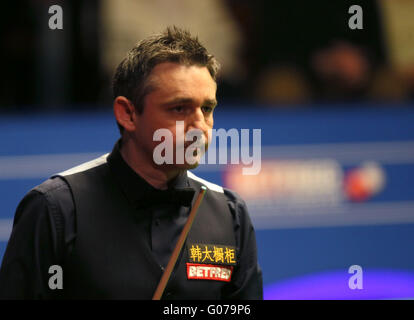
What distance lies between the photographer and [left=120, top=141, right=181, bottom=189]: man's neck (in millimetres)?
2156

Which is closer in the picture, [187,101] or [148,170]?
[187,101]

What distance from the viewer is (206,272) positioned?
2127 mm

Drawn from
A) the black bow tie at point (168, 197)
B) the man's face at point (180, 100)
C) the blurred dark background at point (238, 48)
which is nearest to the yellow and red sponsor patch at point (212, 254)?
the black bow tie at point (168, 197)

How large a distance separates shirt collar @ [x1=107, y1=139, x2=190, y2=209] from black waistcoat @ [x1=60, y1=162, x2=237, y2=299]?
2 centimetres

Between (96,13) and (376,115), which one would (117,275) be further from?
(376,115)

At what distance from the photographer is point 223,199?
2291 mm

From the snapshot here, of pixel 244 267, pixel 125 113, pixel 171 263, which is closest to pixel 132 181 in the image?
pixel 125 113

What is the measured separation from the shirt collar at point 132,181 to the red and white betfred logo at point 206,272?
0.23 metres

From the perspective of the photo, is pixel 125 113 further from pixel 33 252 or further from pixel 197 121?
pixel 33 252

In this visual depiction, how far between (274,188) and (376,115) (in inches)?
34.8

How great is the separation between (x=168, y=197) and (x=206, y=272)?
0.24 meters

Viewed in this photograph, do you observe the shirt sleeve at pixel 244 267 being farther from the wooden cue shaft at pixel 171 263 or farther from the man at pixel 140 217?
the wooden cue shaft at pixel 171 263

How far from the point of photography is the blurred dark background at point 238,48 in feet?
15.6

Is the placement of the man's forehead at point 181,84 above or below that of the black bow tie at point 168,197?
above
